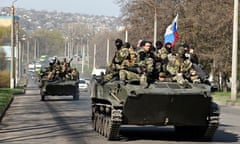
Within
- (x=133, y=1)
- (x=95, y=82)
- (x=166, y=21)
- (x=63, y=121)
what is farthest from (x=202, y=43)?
(x=95, y=82)

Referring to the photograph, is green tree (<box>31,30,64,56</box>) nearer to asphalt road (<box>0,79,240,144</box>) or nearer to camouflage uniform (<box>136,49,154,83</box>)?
asphalt road (<box>0,79,240,144</box>)

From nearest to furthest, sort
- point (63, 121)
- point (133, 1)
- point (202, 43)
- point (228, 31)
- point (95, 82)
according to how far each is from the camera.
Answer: point (95, 82) → point (63, 121) → point (228, 31) → point (202, 43) → point (133, 1)

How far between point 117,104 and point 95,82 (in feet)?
9.39

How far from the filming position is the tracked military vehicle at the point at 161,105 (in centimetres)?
1583

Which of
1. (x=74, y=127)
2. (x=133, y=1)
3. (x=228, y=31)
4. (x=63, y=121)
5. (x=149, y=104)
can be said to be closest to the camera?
(x=149, y=104)

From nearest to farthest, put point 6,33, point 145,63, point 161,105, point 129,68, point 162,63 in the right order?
point 161,105, point 145,63, point 129,68, point 162,63, point 6,33

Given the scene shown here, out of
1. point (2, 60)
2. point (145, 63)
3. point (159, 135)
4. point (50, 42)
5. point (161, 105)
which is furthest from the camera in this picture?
point (50, 42)

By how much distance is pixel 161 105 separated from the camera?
16.0m

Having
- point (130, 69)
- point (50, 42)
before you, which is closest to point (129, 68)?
point (130, 69)

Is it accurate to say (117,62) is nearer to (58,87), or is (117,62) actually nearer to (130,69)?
(130,69)

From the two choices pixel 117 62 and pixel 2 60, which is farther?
pixel 2 60

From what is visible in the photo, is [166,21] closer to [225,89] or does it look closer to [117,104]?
[225,89]

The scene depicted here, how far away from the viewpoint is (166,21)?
210ft

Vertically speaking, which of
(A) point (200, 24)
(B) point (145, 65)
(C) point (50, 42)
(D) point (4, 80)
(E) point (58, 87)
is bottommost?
(D) point (4, 80)
